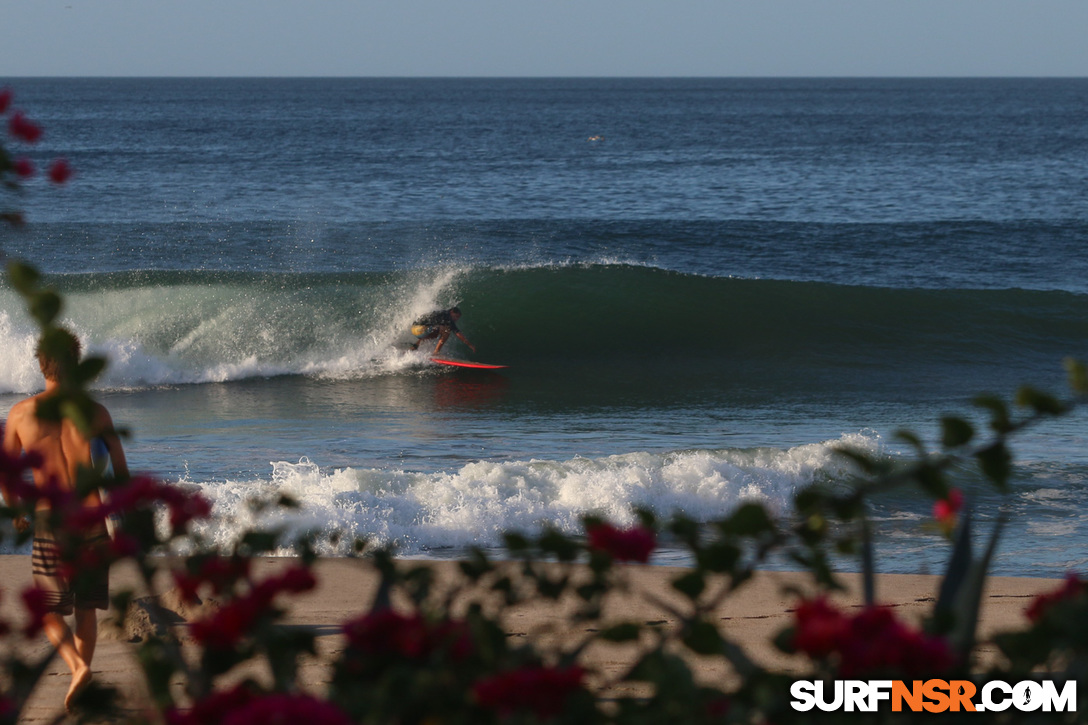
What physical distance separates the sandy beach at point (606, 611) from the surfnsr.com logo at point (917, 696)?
85.9 inches

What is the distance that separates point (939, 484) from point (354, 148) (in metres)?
55.9

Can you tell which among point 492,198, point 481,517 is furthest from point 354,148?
point 481,517

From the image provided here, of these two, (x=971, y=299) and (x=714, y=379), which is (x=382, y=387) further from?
(x=971, y=299)

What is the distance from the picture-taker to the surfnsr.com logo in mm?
1608

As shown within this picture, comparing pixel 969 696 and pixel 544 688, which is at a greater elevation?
pixel 544 688

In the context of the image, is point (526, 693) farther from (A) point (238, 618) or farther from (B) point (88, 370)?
(B) point (88, 370)

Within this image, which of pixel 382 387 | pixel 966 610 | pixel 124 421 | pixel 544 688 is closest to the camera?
pixel 544 688

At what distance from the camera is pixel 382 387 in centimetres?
1384

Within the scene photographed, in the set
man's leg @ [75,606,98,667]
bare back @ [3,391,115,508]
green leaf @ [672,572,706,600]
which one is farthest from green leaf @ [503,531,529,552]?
man's leg @ [75,606,98,667]

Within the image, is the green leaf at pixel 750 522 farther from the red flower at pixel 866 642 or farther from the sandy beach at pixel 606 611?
the sandy beach at pixel 606 611

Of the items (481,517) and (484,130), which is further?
(484,130)

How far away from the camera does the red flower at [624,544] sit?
5.31 ft

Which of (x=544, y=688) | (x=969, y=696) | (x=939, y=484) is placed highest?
(x=939, y=484)

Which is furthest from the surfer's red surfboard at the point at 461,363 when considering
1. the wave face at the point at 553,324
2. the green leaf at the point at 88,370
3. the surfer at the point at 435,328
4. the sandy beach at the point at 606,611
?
the green leaf at the point at 88,370
